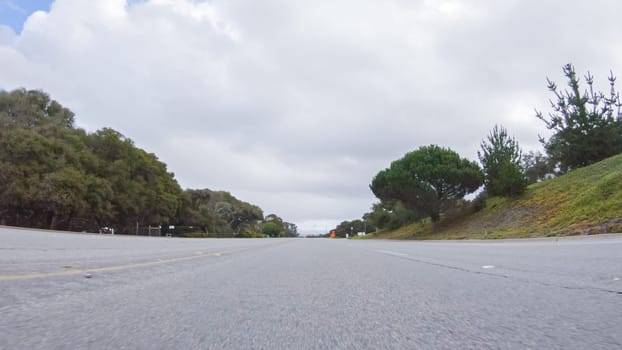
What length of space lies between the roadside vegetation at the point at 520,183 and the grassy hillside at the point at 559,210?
73mm

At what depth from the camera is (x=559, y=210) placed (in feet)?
85.3

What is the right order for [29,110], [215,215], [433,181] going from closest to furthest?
[29,110], [433,181], [215,215]

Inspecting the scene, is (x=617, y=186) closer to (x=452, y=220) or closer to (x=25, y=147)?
(x=452, y=220)

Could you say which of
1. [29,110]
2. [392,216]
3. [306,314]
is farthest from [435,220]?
[306,314]

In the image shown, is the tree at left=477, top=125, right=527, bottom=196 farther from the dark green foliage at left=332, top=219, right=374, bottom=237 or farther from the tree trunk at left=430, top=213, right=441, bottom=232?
the dark green foliage at left=332, top=219, right=374, bottom=237

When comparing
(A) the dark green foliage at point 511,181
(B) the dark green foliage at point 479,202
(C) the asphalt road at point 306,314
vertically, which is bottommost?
(C) the asphalt road at point 306,314

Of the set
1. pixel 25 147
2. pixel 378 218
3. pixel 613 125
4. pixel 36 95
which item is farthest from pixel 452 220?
pixel 36 95

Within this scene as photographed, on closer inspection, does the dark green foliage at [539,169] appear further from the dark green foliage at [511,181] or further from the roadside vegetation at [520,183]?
the dark green foliage at [511,181]

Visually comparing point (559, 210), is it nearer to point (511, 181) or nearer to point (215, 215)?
point (511, 181)

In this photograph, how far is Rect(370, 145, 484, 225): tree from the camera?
41.1 metres

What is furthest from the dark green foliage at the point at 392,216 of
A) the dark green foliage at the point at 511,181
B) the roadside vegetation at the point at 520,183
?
the dark green foliage at the point at 511,181

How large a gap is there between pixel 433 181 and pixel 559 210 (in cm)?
1643

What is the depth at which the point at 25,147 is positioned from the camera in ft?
105

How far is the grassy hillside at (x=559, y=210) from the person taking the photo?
64.8 ft
